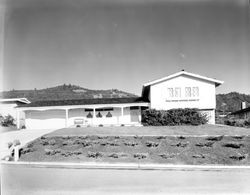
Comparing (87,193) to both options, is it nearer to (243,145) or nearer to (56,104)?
(243,145)

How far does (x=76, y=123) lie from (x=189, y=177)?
44.8ft

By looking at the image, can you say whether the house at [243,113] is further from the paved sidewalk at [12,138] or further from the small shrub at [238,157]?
the paved sidewalk at [12,138]

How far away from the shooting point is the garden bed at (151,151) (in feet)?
19.6

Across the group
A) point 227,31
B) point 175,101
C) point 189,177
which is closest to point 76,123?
point 175,101

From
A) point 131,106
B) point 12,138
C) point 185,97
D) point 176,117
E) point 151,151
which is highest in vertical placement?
point 185,97

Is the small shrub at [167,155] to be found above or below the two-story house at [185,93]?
below

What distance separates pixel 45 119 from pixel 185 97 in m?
11.1

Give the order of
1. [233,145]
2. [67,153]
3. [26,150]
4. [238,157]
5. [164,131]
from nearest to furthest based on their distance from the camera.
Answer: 1. [238,157]
2. [67,153]
3. [233,145]
4. [26,150]
5. [164,131]

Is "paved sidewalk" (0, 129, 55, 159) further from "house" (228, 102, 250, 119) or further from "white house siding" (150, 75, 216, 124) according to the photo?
"house" (228, 102, 250, 119)

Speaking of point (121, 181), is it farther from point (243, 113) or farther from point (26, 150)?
point (243, 113)

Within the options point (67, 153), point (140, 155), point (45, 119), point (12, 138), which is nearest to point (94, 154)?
point (67, 153)

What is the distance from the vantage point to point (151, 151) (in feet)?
22.1

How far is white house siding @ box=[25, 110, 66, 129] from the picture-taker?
17.1m

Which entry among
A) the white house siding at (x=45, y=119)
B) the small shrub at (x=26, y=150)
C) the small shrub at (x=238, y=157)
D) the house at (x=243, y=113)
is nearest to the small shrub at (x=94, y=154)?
the small shrub at (x=26, y=150)
